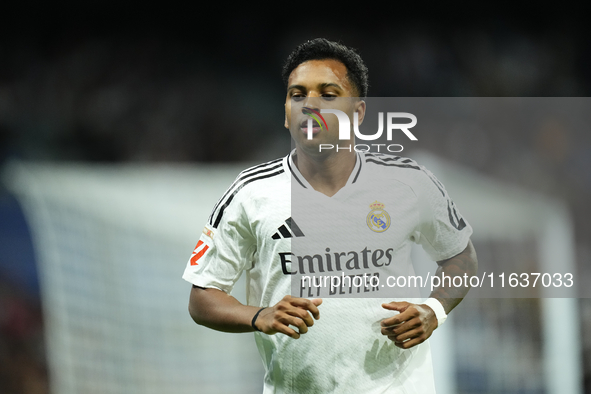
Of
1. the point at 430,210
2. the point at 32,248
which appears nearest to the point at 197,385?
the point at 32,248

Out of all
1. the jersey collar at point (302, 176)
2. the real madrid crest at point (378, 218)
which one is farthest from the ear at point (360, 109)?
the real madrid crest at point (378, 218)

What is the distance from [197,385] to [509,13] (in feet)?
9.51

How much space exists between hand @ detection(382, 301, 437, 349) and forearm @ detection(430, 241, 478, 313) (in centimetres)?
16

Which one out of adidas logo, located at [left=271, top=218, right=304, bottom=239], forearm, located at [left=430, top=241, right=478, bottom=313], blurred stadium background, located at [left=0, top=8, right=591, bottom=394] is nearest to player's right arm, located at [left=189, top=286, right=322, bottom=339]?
adidas logo, located at [left=271, top=218, right=304, bottom=239]

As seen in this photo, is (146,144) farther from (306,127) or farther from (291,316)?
(291,316)

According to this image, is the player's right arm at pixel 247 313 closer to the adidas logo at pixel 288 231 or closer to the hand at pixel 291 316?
the hand at pixel 291 316

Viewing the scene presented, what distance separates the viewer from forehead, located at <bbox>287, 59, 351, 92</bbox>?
72.6 inches

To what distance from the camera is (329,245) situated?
1831 millimetres

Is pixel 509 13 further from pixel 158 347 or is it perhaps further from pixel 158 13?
pixel 158 347

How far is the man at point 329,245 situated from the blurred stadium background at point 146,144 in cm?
101

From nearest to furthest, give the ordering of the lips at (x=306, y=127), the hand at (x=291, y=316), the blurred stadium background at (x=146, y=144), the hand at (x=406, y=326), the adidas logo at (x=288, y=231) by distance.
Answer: the hand at (x=291, y=316) → the hand at (x=406, y=326) → the adidas logo at (x=288, y=231) → the lips at (x=306, y=127) → the blurred stadium background at (x=146, y=144)

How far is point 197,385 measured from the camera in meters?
3.05

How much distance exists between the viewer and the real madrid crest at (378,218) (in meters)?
1.81

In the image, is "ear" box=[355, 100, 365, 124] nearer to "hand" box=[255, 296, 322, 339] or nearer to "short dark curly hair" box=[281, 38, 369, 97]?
"short dark curly hair" box=[281, 38, 369, 97]
